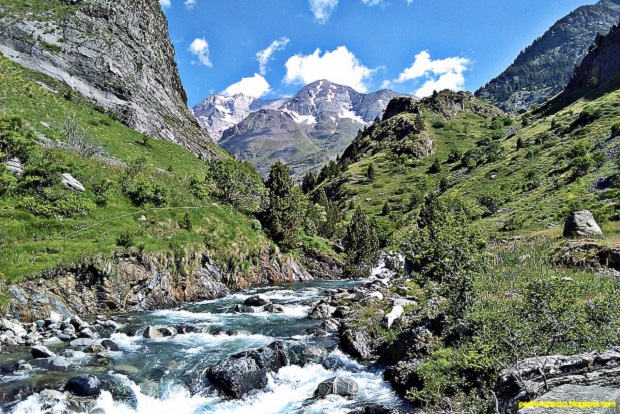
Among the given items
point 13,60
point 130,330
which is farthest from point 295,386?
point 13,60

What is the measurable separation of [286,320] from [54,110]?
174ft

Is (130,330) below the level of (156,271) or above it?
below

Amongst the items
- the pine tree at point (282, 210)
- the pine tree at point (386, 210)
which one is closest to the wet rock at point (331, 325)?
the pine tree at point (282, 210)

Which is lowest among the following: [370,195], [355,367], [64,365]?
[355,367]

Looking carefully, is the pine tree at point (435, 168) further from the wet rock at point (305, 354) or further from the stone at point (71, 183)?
the wet rock at point (305, 354)

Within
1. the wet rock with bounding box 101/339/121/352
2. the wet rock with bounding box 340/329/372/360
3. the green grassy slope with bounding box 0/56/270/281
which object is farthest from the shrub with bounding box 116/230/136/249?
the wet rock with bounding box 340/329/372/360

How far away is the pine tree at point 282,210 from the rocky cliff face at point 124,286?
1049 centimetres

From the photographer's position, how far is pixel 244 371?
1670 cm

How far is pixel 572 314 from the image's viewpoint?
38.0ft

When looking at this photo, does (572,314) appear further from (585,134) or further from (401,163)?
(401,163)

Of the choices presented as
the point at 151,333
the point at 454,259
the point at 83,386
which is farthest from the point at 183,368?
the point at 454,259

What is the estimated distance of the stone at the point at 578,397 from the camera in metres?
7.30

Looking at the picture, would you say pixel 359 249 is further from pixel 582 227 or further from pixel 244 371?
pixel 244 371

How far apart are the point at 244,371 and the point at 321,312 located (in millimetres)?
12739
